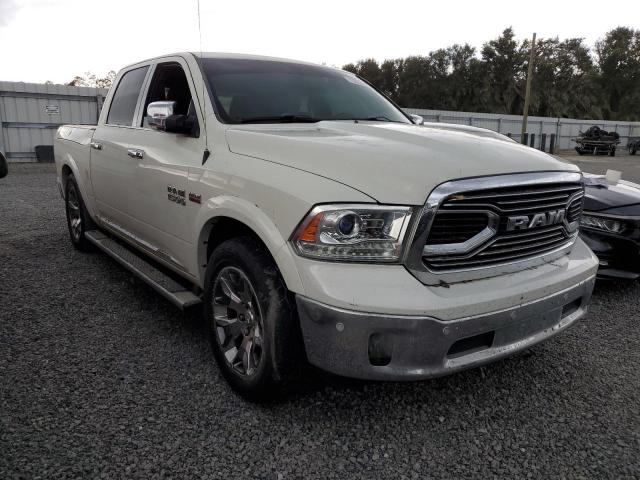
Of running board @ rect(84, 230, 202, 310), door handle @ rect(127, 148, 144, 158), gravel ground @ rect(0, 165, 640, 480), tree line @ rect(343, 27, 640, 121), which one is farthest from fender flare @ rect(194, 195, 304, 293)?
tree line @ rect(343, 27, 640, 121)

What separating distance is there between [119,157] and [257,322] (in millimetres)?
2196

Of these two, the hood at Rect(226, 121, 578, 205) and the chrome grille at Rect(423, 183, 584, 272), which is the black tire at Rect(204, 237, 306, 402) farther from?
the chrome grille at Rect(423, 183, 584, 272)

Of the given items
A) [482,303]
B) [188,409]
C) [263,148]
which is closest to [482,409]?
[482,303]

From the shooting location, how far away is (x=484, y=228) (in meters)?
2.23

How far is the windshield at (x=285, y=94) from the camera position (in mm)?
3145

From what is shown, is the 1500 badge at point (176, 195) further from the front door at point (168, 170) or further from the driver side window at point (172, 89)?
the driver side window at point (172, 89)

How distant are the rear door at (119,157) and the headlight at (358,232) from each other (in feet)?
6.70

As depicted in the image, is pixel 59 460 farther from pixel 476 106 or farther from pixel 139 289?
pixel 476 106

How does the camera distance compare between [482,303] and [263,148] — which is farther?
[263,148]

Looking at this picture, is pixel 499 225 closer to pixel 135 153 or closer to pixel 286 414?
pixel 286 414

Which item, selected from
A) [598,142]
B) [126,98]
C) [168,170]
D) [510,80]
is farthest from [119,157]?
[510,80]

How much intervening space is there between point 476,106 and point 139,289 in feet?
186

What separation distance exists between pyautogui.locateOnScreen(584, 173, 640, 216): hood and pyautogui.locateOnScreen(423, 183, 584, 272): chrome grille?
1923 mm

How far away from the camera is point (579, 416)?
2539mm
